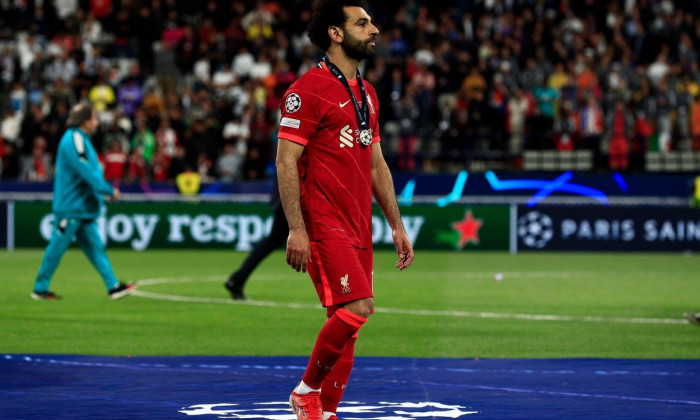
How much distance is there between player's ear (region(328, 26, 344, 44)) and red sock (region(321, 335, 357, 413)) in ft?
4.91

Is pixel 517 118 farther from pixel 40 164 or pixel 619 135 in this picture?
pixel 40 164

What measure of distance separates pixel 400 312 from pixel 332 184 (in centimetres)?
721

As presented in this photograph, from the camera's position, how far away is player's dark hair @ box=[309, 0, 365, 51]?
6.68 m

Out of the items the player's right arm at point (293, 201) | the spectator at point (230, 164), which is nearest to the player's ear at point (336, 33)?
the player's right arm at point (293, 201)

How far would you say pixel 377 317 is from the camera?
13.2 m

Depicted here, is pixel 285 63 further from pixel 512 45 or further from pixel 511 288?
pixel 511 288

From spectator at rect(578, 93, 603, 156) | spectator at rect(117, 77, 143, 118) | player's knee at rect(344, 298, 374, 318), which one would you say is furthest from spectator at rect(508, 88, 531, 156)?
player's knee at rect(344, 298, 374, 318)

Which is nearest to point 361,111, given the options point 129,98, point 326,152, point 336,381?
point 326,152

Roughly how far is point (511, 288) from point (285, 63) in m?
12.7

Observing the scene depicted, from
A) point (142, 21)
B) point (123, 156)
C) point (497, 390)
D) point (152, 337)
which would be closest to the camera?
point (497, 390)

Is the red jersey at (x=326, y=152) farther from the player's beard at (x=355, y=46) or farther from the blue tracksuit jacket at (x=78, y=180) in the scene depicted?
the blue tracksuit jacket at (x=78, y=180)

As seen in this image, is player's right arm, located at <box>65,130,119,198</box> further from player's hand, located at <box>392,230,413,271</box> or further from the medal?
the medal

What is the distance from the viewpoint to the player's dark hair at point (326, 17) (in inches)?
263

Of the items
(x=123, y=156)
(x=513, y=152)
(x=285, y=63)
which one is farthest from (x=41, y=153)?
(x=513, y=152)
